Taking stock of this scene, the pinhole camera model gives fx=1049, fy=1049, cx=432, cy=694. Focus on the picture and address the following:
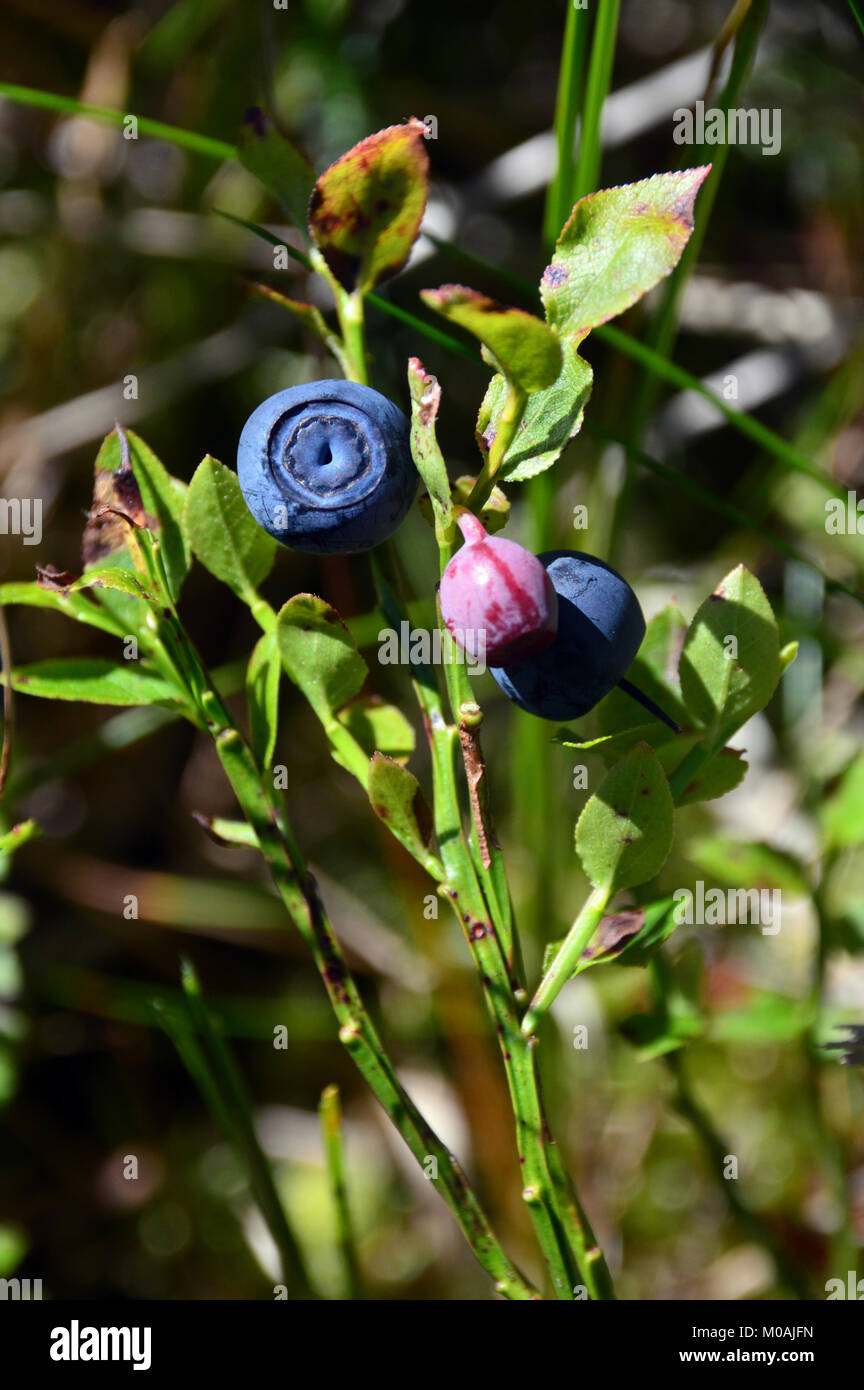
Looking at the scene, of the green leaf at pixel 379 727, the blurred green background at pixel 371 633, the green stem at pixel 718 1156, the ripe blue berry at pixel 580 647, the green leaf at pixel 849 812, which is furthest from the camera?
the blurred green background at pixel 371 633

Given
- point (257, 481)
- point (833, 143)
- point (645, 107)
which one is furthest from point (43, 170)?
point (257, 481)

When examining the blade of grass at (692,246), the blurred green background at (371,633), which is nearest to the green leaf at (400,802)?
the blade of grass at (692,246)

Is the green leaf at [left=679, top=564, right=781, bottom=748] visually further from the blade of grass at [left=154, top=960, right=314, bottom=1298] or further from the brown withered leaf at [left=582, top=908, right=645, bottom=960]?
the blade of grass at [left=154, top=960, right=314, bottom=1298]

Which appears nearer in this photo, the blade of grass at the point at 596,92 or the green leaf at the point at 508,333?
the green leaf at the point at 508,333

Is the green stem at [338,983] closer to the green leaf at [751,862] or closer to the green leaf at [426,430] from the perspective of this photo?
the green leaf at [426,430]

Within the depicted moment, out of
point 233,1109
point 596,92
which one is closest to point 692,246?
point 596,92
